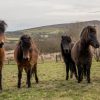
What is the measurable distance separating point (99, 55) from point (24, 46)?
26.9m

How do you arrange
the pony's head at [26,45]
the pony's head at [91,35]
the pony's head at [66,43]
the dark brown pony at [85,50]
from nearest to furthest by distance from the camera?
the pony's head at [26,45]
the pony's head at [91,35]
the dark brown pony at [85,50]
the pony's head at [66,43]

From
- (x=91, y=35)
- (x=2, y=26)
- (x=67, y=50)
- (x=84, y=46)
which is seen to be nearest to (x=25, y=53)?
(x=2, y=26)

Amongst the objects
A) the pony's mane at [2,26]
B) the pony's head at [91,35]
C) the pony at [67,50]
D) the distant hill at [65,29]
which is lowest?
the pony at [67,50]

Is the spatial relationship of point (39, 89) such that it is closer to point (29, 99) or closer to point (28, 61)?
point (28, 61)

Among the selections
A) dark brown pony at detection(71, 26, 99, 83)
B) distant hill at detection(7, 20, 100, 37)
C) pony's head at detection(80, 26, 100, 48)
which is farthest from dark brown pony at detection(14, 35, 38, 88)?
distant hill at detection(7, 20, 100, 37)

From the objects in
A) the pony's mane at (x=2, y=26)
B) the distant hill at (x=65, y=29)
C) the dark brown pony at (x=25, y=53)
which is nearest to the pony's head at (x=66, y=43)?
the distant hill at (x=65, y=29)

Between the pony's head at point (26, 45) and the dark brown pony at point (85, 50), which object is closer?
the pony's head at point (26, 45)

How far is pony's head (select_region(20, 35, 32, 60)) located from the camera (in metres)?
12.4

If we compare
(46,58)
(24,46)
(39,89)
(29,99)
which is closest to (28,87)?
(39,89)

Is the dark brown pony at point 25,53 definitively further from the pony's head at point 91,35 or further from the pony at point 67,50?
the pony at point 67,50

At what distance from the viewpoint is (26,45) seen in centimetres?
1252

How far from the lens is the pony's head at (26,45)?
1239 centimetres

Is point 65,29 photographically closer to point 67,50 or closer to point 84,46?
point 67,50

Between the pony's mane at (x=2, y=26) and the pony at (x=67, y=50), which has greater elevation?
the pony's mane at (x=2, y=26)
